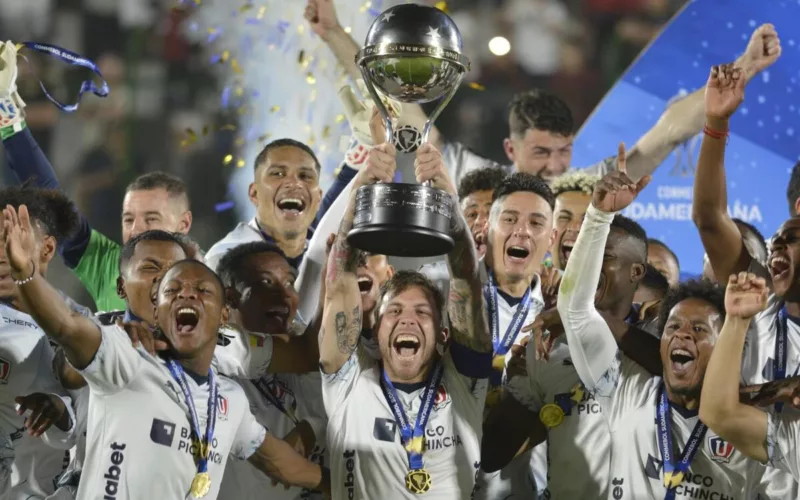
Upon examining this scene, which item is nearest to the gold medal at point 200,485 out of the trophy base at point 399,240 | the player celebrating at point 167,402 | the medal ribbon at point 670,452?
the player celebrating at point 167,402

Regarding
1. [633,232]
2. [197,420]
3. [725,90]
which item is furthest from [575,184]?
[197,420]

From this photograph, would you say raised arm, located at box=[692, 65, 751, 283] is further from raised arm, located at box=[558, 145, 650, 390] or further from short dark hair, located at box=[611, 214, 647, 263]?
raised arm, located at box=[558, 145, 650, 390]

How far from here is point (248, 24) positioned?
6.82m

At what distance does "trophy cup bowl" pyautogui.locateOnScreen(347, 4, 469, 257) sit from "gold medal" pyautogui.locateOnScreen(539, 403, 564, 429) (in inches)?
31.3

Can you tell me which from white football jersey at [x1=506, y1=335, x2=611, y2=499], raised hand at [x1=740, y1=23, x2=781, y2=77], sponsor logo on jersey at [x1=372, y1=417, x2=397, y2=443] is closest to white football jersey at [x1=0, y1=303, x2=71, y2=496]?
sponsor logo on jersey at [x1=372, y1=417, x2=397, y2=443]

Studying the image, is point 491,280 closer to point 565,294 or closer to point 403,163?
point 565,294

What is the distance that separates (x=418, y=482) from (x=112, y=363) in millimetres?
965

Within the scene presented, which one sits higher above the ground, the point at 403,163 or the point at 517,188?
the point at 403,163

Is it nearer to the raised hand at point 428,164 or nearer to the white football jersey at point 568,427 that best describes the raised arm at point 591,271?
the white football jersey at point 568,427

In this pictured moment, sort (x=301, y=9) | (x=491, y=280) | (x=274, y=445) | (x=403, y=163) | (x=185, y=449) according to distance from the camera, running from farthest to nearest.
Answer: (x=301, y=9), (x=403, y=163), (x=491, y=280), (x=274, y=445), (x=185, y=449)

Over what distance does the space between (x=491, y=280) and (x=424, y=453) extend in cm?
72

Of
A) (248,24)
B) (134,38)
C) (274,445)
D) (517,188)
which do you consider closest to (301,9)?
(248,24)

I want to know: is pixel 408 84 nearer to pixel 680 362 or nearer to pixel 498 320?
pixel 498 320

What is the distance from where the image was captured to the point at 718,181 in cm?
424
